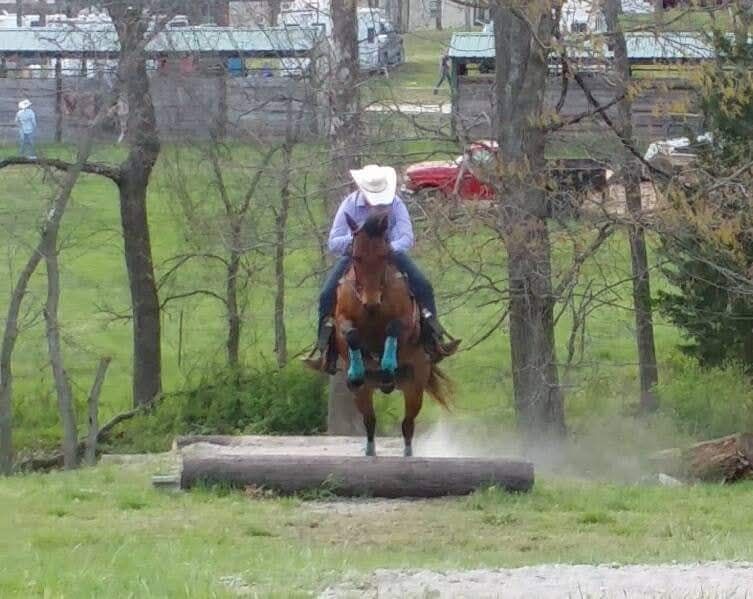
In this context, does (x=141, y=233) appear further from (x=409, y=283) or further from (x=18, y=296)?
(x=409, y=283)

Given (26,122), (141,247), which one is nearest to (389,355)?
(141,247)

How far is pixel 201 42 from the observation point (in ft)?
81.6

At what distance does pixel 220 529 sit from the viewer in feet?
39.6

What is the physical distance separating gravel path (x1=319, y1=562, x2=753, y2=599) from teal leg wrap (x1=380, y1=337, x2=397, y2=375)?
15.2ft

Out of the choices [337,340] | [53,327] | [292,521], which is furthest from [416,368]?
[53,327]

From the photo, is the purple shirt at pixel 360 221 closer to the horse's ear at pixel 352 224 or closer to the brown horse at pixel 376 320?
the horse's ear at pixel 352 224

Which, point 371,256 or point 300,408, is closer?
point 371,256

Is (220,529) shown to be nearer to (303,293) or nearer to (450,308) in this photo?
(450,308)

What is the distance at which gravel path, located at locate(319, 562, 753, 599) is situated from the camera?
7.69m

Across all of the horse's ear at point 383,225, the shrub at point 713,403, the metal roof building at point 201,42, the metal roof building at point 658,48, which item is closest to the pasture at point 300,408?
the shrub at point 713,403

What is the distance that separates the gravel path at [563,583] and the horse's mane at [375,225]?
4659 mm

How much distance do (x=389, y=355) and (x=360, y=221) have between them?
1.22 meters

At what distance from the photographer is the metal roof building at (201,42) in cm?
2361

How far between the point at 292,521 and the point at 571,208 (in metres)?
7.75
